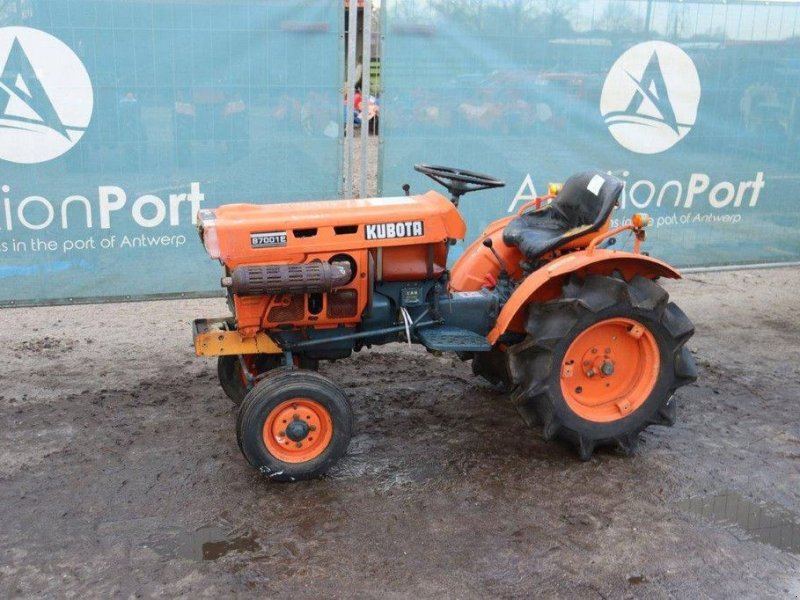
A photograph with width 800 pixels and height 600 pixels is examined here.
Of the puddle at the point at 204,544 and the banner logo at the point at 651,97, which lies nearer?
the puddle at the point at 204,544

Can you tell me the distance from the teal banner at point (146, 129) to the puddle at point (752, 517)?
3.76m

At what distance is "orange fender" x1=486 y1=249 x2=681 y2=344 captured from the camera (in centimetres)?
417

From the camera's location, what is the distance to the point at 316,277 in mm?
3932

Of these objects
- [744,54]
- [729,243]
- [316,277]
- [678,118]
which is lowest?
[729,243]

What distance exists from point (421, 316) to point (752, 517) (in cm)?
181

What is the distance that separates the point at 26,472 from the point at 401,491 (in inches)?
71.4

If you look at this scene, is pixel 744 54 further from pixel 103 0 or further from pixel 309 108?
pixel 103 0

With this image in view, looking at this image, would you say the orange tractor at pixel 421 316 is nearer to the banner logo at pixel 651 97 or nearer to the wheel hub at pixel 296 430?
the wheel hub at pixel 296 430

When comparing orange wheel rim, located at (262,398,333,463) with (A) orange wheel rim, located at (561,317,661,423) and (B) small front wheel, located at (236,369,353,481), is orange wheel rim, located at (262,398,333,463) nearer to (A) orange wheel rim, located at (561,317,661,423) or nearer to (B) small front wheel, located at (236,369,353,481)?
(B) small front wheel, located at (236,369,353,481)

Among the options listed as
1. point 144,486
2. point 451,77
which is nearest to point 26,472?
point 144,486

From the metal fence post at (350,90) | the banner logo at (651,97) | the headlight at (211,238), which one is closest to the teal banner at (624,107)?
the banner logo at (651,97)

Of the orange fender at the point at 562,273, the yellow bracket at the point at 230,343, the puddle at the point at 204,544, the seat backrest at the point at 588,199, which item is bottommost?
the puddle at the point at 204,544

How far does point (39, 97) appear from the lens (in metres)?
5.93

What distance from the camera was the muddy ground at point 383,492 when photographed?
3383mm
